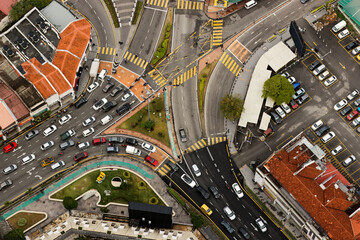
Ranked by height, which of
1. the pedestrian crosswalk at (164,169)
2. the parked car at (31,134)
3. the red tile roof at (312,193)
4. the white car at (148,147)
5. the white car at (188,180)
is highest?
the parked car at (31,134)

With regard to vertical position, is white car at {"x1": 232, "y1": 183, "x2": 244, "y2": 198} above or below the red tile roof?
above

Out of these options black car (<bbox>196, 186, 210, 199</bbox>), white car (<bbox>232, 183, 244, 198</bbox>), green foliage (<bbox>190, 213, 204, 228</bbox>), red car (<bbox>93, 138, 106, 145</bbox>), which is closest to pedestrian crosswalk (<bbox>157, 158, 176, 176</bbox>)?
black car (<bbox>196, 186, 210, 199</bbox>)

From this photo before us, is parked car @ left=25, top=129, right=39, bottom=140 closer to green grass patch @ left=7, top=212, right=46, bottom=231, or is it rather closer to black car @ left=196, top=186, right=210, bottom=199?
Result: green grass patch @ left=7, top=212, right=46, bottom=231

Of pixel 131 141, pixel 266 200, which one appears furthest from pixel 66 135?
pixel 266 200

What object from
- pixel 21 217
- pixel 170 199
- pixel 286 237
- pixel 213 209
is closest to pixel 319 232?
pixel 286 237

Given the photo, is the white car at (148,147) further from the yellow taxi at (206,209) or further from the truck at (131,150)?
the yellow taxi at (206,209)

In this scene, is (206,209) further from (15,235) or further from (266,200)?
(15,235)

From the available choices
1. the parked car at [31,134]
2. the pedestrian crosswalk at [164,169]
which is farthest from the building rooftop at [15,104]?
the pedestrian crosswalk at [164,169]

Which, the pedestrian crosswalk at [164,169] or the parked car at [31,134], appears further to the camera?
the parked car at [31,134]
